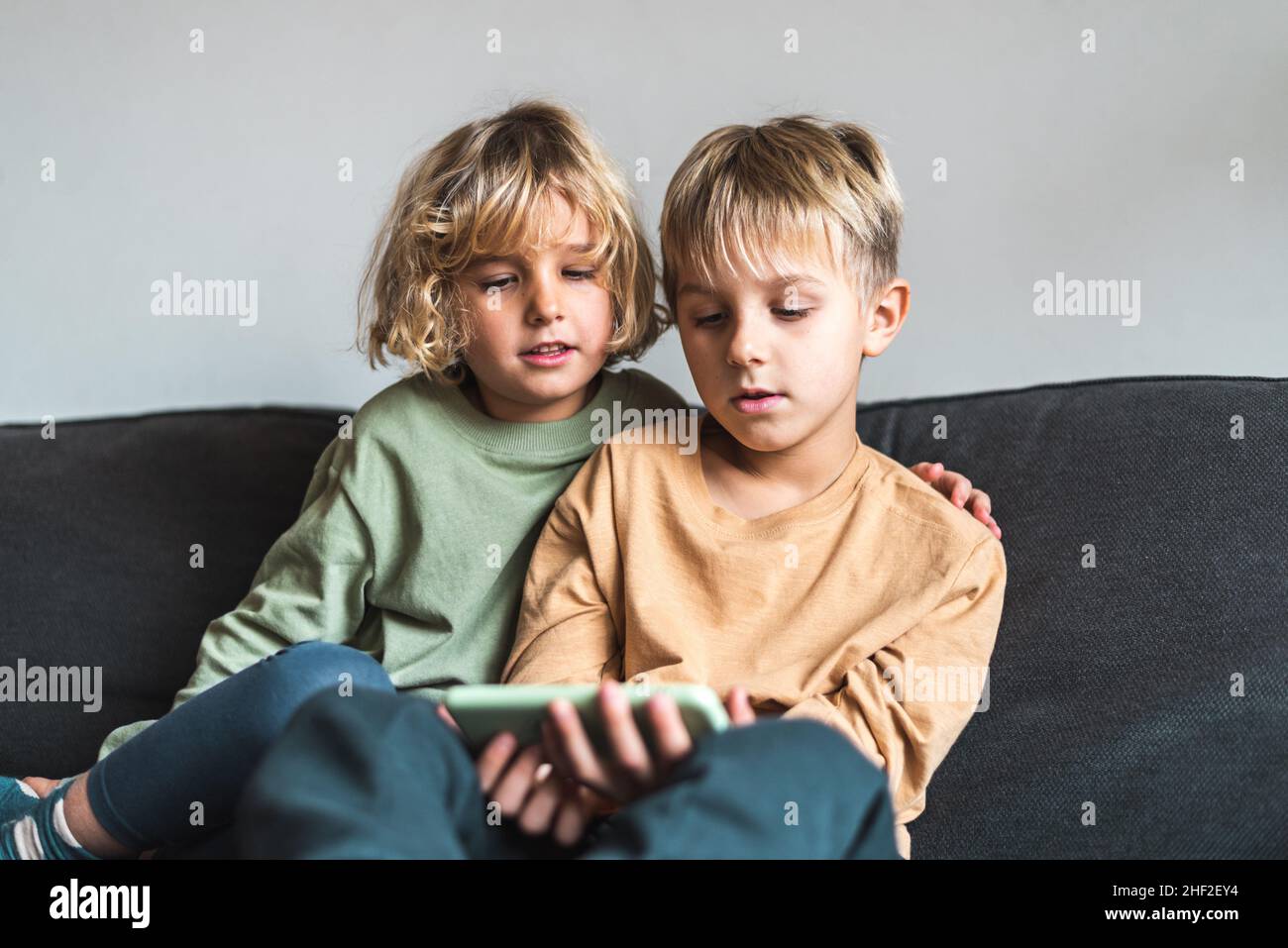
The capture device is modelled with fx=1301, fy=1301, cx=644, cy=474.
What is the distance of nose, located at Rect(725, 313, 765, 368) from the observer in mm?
1332

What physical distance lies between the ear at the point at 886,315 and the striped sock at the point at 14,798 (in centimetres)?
103

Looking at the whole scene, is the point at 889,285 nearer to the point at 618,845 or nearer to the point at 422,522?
the point at 422,522

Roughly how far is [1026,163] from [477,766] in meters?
1.50

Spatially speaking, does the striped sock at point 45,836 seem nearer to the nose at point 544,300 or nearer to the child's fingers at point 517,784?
the child's fingers at point 517,784

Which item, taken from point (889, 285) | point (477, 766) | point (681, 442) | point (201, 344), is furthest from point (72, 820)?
point (201, 344)

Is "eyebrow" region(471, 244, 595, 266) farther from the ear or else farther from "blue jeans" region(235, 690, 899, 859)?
"blue jeans" region(235, 690, 899, 859)

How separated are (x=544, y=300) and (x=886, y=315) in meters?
0.39

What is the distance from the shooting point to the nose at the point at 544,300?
1470mm

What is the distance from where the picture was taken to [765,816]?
0.84m

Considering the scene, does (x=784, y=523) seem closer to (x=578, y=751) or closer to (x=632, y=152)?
(x=578, y=751)

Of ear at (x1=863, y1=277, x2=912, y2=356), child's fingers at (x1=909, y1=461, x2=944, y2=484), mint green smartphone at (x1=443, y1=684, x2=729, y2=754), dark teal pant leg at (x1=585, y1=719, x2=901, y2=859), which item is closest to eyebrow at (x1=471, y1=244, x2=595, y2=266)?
ear at (x1=863, y1=277, x2=912, y2=356)

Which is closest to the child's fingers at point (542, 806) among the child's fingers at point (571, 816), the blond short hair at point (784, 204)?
the child's fingers at point (571, 816)

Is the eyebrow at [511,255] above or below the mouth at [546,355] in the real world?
above

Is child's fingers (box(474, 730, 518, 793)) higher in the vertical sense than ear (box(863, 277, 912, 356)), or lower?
lower
